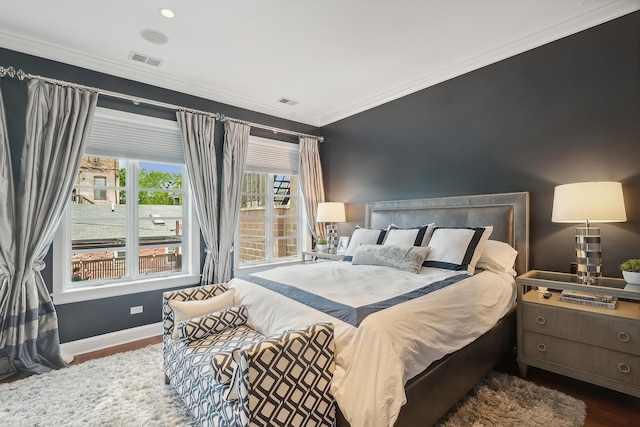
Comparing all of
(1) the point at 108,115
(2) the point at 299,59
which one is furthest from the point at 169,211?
(2) the point at 299,59

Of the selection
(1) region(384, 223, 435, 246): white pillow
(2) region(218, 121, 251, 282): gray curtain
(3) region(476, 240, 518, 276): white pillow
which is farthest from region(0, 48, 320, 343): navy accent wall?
(3) region(476, 240, 518, 276): white pillow

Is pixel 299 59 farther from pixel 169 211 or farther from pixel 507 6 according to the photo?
pixel 169 211

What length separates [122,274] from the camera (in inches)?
131

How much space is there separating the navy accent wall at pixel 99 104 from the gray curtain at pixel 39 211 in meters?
0.12

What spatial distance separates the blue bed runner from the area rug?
75cm

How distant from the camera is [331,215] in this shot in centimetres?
439

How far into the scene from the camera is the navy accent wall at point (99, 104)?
263 cm

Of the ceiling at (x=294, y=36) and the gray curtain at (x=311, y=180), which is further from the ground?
the ceiling at (x=294, y=36)

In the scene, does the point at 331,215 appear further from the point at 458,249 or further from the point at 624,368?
the point at 624,368

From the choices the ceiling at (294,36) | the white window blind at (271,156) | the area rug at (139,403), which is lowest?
the area rug at (139,403)

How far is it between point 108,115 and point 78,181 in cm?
73

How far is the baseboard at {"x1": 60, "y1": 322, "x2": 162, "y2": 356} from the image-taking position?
2.88 m

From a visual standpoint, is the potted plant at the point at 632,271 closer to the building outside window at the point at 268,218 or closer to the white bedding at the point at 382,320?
the white bedding at the point at 382,320

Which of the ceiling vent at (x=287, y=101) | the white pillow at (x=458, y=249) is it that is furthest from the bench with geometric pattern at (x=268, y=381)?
the ceiling vent at (x=287, y=101)
